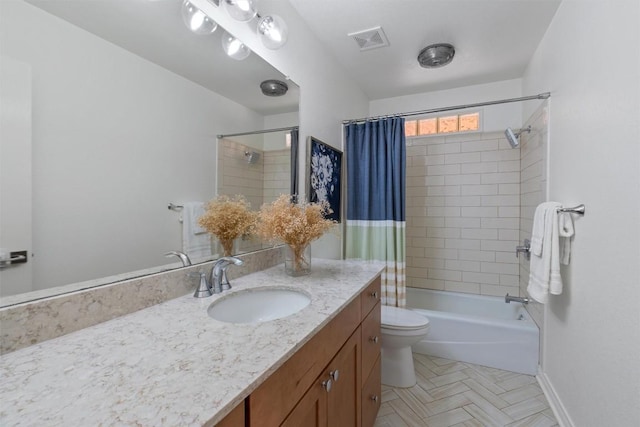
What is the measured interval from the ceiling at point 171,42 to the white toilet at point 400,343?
155cm

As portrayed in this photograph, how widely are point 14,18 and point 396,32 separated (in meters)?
2.01

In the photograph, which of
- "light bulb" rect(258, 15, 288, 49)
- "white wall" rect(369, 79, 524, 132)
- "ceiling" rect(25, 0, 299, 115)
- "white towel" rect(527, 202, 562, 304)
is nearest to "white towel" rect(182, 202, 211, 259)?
"ceiling" rect(25, 0, 299, 115)

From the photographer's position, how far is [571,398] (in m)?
1.50

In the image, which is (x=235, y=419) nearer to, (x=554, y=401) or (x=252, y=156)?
(x=252, y=156)

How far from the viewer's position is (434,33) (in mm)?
2012

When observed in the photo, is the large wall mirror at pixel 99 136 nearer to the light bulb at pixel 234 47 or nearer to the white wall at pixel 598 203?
the light bulb at pixel 234 47

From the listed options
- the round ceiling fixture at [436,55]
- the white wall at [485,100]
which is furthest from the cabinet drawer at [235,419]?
the white wall at [485,100]

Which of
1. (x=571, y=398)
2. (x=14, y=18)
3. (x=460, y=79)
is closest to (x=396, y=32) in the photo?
(x=460, y=79)

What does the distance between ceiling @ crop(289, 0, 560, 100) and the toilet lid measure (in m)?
2.00

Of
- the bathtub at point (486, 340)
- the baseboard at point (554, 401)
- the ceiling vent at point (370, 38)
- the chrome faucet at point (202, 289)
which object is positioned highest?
the ceiling vent at point (370, 38)

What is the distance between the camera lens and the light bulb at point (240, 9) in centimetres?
125

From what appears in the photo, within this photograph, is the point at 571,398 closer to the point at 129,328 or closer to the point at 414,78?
the point at 129,328

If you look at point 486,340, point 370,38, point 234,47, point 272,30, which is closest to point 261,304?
point 234,47

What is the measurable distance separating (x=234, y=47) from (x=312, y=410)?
1.52m
